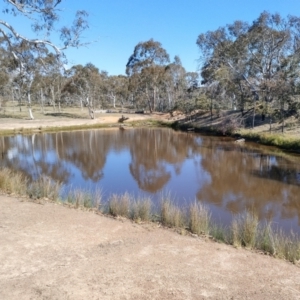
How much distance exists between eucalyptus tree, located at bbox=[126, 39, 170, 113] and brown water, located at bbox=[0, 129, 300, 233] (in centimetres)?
2114

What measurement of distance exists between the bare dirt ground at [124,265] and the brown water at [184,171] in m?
2.41

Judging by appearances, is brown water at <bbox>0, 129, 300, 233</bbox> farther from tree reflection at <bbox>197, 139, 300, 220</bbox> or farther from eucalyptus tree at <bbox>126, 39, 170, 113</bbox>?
eucalyptus tree at <bbox>126, 39, 170, 113</bbox>

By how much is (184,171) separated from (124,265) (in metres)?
8.46

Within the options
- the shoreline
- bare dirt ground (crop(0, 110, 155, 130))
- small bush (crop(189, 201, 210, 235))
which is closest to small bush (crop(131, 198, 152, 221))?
small bush (crop(189, 201, 210, 235))

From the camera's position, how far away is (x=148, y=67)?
39.5 metres

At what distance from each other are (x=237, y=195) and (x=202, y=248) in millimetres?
4564

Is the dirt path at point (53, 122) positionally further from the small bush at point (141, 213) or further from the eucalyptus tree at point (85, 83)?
the small bush at point (141, 213)

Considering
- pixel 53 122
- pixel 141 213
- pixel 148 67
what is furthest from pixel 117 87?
pixel 141 213

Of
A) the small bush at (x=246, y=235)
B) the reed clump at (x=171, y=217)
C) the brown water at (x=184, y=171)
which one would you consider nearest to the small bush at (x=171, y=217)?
the reed clump at (x=171, y=217)

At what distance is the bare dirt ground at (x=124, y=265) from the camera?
3119 mm

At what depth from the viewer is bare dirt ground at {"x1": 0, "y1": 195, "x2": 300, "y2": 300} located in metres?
3.12

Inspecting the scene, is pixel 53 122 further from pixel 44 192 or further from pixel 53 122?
pixel 44 192

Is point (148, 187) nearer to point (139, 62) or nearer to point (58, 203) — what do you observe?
point (58, 203)

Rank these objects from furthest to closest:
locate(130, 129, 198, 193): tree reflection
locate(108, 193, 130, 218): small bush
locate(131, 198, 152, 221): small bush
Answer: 1. locate(130, 129, 198, 193): tree reflection
2. locate(108, 193, 130, 218): small bush
3. locate(131, 198, 152, 221): small bush
